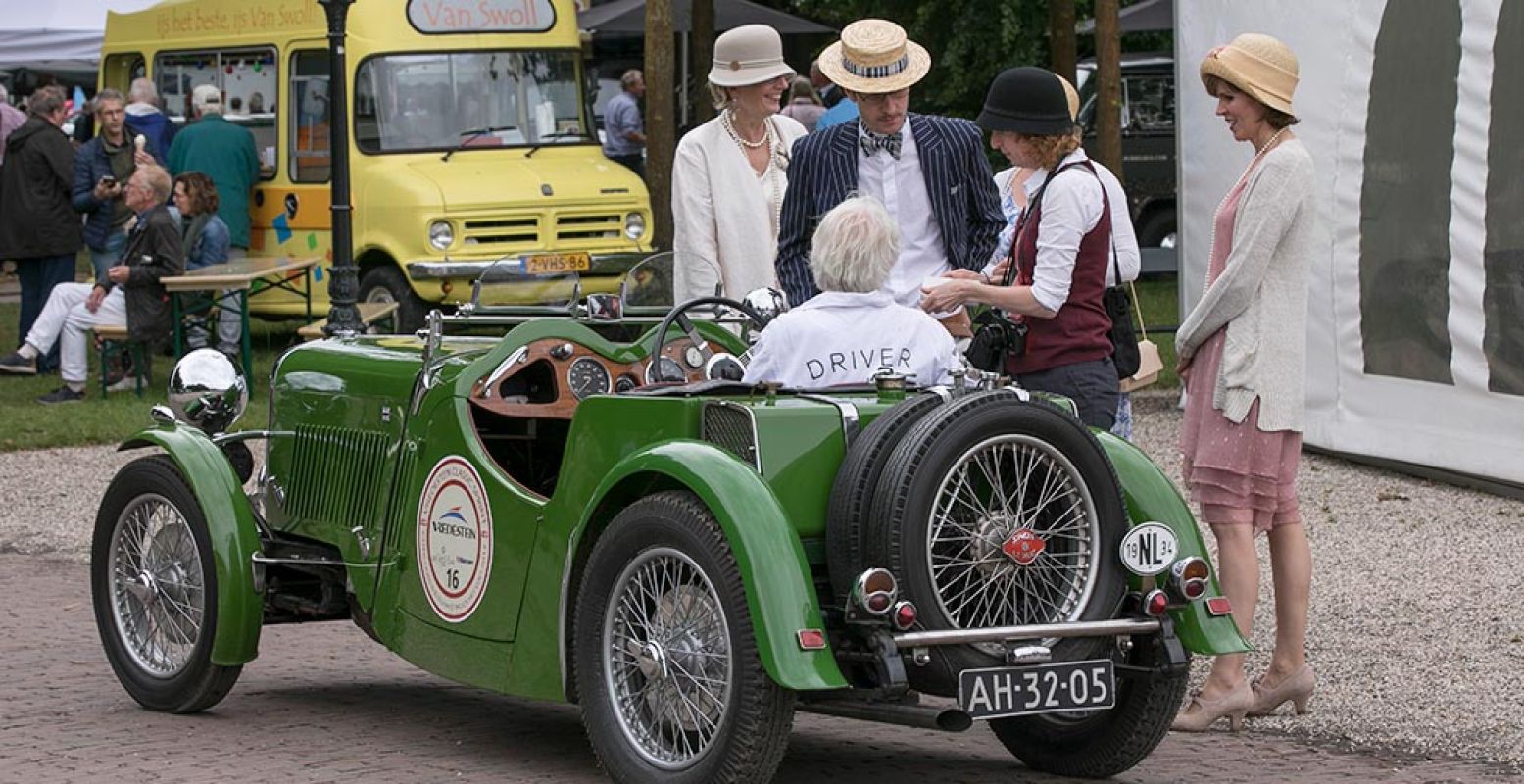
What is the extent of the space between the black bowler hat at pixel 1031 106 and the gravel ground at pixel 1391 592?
5.96 feet

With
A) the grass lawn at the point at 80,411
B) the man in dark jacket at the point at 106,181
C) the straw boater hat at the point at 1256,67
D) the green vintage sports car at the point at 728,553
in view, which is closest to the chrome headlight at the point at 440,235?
the grass lawn at the point at 80,411

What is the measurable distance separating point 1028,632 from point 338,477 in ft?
8.40

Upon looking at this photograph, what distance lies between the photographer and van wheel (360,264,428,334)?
56.7ft

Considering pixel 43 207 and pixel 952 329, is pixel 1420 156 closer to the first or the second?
pixel 952 329

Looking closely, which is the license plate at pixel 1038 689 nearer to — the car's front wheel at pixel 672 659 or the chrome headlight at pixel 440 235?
the car's front wheel at pixel 672 659

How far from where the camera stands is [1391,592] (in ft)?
28.8

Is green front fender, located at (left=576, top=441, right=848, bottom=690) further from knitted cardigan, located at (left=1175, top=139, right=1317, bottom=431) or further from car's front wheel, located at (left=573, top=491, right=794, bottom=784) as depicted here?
knitted cardigan, located at (left=1175, top=139, right=1317, bottom=431)

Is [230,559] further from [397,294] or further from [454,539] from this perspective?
[397,294]

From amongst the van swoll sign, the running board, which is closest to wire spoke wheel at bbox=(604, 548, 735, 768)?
the running board

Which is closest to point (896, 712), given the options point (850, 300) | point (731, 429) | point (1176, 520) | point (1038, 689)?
point (1038, 689)

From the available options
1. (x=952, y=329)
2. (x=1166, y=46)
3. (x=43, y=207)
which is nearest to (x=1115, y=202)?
(x=952, y=329)

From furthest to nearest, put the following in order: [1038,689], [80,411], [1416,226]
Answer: [80,411] < [1416,226] < [1038,689]

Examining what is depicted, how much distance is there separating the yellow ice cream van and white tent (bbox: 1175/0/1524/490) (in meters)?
6.30

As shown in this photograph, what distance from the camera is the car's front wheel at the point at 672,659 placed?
5.25 metres
